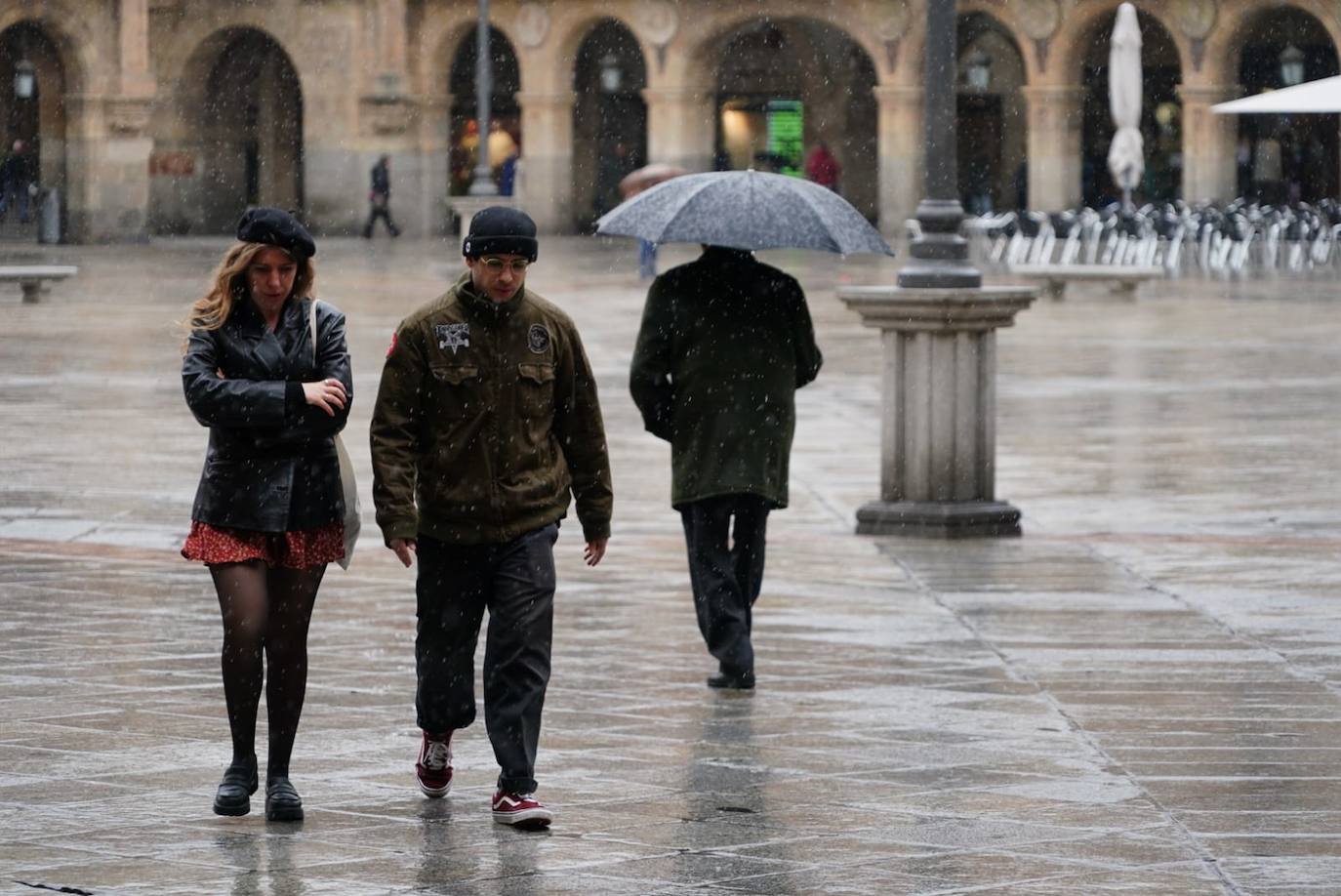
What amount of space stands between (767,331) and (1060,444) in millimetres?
7589

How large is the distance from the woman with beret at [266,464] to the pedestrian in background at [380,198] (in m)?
42.0

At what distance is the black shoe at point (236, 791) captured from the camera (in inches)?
243

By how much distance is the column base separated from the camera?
11695 mm

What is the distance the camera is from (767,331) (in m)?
8.18

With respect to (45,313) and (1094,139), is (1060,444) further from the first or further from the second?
(1094,139)

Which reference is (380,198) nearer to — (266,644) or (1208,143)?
(1208,143)

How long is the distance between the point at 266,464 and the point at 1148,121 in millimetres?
44195

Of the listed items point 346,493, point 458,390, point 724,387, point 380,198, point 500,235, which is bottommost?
point 346,493

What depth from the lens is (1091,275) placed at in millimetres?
29188

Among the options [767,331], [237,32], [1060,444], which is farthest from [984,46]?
[767,331]

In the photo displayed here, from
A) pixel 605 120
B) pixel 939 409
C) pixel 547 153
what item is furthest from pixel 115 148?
pixel 939 409

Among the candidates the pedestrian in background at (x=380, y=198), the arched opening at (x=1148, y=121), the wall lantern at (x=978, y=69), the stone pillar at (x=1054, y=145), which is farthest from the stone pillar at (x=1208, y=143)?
the pedestrian in background at (x=380, y=198)

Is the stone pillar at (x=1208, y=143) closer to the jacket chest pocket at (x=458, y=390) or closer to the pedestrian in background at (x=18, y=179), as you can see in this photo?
the pedestrian in background at (x=18, y=179)

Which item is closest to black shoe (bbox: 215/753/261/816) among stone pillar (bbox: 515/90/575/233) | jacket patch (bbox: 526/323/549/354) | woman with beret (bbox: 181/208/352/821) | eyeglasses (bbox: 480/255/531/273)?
woman with beret (bbox: 181/208/352/821)
